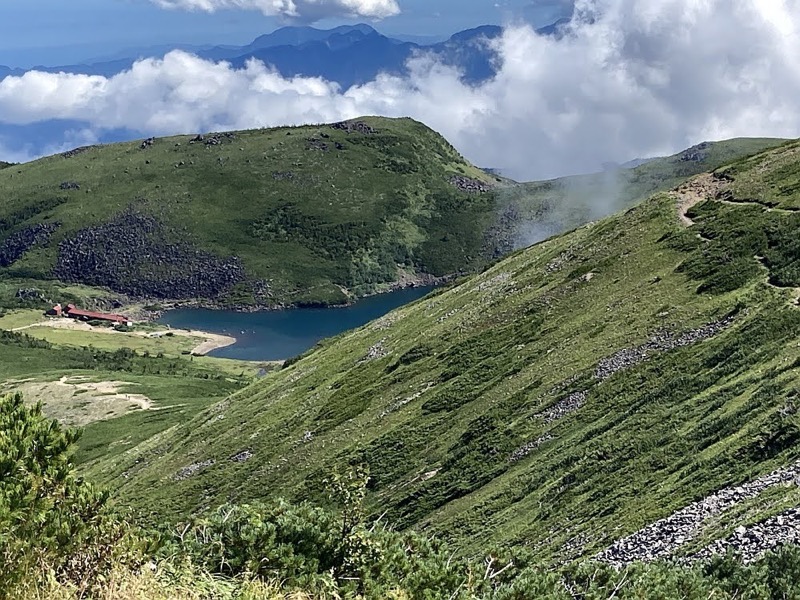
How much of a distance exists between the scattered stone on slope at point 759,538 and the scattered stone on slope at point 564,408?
98.0 feet

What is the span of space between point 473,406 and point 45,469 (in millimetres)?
56385

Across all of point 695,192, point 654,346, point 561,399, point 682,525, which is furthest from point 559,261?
point 682,525

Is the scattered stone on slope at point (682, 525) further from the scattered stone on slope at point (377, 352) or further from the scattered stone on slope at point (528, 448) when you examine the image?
the scattered stone on slope at point (377, 352)

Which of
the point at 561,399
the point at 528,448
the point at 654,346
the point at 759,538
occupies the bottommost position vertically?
the point at 528,448

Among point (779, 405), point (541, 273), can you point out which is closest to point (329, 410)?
point (541, 273)

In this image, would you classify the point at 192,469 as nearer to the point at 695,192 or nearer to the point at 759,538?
the point at 695,192

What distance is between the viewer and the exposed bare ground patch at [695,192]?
9819cm

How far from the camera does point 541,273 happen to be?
101 metres

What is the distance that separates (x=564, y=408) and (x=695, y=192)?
56054 millimetres

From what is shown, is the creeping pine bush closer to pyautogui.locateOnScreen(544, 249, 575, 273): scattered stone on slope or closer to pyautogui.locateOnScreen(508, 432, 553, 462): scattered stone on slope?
→ pyautogui.locateOnScreen(508, 432, 553, 462): scattered stone on slope

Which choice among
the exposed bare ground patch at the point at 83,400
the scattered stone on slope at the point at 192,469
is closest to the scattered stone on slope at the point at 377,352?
the scattered stone on slope at the point at 192,469

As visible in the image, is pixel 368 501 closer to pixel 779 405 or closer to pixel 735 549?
pixel 779 405

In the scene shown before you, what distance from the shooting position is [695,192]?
104 metres

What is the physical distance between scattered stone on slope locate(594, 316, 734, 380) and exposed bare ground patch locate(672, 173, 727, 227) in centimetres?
3432
